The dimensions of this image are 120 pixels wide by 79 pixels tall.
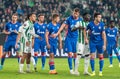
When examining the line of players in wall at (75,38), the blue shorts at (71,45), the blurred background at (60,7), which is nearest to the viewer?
the line of players in wall at (75,38)

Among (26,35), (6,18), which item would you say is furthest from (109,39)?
(6,18)

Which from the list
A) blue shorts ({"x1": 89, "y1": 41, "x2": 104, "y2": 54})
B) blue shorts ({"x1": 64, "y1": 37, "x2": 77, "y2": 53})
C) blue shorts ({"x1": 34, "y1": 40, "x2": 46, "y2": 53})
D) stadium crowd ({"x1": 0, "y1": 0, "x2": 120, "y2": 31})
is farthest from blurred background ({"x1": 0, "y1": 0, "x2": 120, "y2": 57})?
blue shorts ({"x1": 89, "y1": 41, "x2": 104, "y2": 54})

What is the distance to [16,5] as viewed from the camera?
40.0 meters

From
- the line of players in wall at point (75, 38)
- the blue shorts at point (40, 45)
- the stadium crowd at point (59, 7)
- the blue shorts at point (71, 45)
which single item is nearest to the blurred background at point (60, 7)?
the stadium crowd at point (59, 7)

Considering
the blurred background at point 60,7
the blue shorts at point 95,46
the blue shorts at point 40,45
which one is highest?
the blurred background at point 60,7

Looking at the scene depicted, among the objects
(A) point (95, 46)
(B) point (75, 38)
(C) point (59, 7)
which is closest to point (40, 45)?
(B) point (75, 38)

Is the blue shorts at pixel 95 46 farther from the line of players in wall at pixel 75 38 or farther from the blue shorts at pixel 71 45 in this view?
the blue shorts at pixel 71 45

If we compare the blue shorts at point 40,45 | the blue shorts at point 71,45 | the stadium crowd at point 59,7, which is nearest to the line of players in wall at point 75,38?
the blue shorts at point 71,45

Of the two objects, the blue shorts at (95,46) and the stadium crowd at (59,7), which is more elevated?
the stadium crowd at (59,7)

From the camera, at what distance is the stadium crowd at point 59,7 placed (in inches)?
1550

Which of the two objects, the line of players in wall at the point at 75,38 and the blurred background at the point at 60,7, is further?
the blurred background at the point at 60,7

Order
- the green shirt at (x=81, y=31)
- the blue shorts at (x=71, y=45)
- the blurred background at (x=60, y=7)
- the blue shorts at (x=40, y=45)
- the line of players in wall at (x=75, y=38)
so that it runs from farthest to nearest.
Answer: the blurred background at (x=60, y=7), the blue shorts at (x=40, y=45), the blue shorts at (x=71, y=45), the line of players in wall at (x=75, y=38), the green shirt at (x=81, y=31)

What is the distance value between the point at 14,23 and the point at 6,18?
15.7 m

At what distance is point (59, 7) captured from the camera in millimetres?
40750
